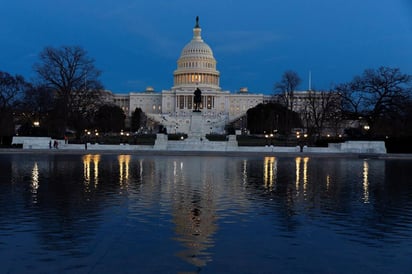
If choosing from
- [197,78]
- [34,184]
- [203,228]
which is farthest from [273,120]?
[197,78]

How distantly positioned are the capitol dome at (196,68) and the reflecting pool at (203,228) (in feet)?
392

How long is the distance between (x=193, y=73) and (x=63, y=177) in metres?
118

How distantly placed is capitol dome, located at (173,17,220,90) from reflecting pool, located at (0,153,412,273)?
119426mm

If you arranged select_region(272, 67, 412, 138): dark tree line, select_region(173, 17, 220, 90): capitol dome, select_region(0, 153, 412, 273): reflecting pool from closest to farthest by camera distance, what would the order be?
select_region(0, 153, 412, 273): reflecting pool
select_region(272, 67, 412, 138): dark tree line
select_region(173, 17, 220, 90): capitol dome

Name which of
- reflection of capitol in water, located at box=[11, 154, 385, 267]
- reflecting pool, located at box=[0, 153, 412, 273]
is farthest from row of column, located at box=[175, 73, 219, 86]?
reflecting pool, located at box=[0, 153, 412, 273]

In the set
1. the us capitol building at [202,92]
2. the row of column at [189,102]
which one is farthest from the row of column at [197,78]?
the row of column at [189,102]

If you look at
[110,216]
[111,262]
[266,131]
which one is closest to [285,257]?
[111,262]

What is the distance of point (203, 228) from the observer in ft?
32.3

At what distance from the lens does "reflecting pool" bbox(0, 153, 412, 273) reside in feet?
24.3

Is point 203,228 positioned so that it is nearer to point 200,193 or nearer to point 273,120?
point 200,193

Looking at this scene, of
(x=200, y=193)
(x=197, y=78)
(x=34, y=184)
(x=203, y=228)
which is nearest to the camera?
(x=203, y=228)

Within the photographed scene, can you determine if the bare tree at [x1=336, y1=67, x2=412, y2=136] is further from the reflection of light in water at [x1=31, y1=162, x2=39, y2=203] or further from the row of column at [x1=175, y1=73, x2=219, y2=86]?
the row of column at [x1=175, y1=73, x2=219, y2=86]

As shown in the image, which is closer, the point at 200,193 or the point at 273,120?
the point at 200,193

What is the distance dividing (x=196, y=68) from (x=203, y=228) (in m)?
127
